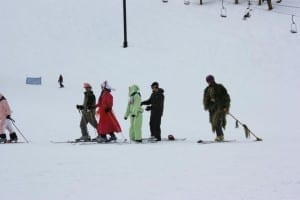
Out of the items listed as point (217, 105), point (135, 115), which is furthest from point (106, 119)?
point (217, 105)

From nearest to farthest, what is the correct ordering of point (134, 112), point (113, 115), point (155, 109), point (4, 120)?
point (113, 115) → point (134, 112) → point (155, 109) → point (4, 120)

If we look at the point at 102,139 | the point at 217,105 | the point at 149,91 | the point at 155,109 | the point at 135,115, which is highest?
the point at 217,105

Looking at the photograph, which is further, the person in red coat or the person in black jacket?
the person in black jacket

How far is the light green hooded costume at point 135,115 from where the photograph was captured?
14.8 meters

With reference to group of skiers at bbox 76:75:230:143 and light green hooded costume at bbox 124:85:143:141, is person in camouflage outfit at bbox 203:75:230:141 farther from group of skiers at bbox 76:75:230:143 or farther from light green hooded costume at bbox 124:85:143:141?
light green hooded costume at bbox 124:85:143:141

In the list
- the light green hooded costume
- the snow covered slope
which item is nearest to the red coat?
the light green hooded costume

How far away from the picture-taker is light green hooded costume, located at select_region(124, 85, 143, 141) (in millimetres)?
14789

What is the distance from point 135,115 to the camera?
1493 centimetres

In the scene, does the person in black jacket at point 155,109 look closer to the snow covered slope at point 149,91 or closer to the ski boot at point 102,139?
the snow covered slope at point 149,91

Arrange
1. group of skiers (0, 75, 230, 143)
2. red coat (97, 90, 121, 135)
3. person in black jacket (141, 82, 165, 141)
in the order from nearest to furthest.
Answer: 1. group of skiers (0, 75, 230, 143)
2. red coat (97, 90, 121, 135)
3. person in black jacket (141, 82, 165, 141)

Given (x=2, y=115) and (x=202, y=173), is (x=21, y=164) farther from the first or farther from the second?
(x=2, y=115)

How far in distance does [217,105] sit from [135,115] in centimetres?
212

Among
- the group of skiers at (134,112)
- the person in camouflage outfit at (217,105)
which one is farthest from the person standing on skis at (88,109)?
the person in camouflage outfit at (217,105)

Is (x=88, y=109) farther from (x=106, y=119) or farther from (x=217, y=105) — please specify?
(x=217, y=105)
